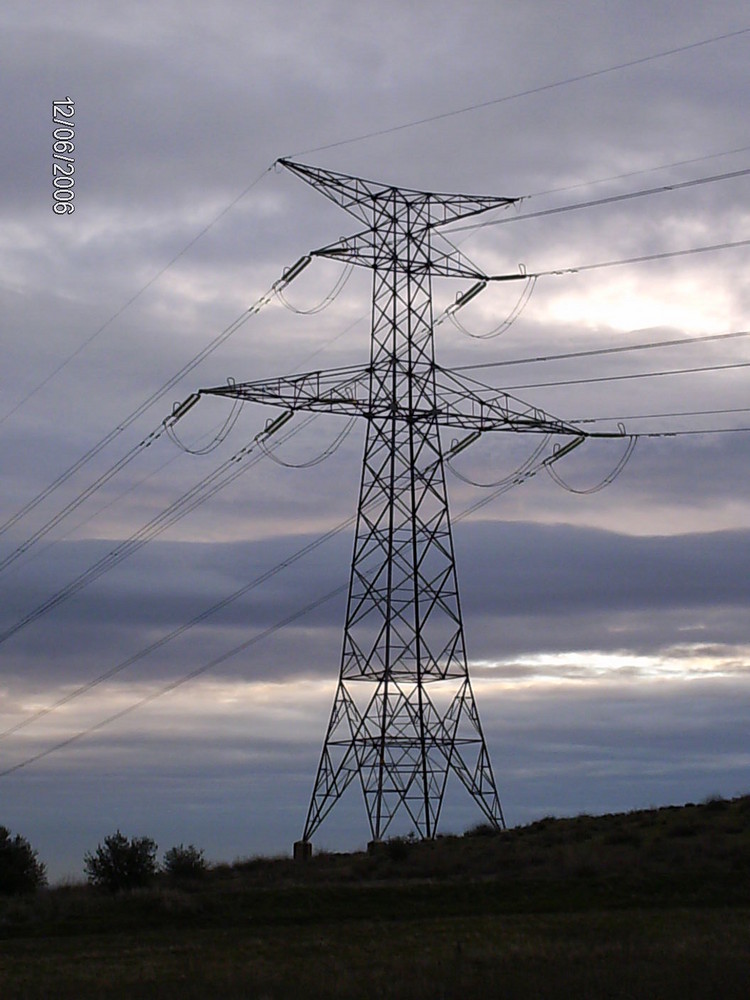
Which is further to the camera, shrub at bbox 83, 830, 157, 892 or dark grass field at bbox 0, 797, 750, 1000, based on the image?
shrub at bbox 83, 830, 157, 892

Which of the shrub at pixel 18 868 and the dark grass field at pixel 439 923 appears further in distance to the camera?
the shrub at pixel 18 868

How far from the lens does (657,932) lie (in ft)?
113

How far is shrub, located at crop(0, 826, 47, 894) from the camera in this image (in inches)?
2173

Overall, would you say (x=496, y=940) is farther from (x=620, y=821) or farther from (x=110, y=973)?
(x=620, y=821)

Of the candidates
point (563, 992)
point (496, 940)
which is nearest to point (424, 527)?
point (496, 940)

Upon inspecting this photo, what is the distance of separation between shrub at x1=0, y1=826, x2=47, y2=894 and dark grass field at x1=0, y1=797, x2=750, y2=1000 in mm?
1677

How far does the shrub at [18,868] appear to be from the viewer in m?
55.2

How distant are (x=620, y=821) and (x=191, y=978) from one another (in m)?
35.7

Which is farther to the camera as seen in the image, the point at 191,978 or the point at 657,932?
the point at 657,932

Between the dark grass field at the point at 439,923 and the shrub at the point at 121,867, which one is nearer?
the dark grass field at the point at 439,923

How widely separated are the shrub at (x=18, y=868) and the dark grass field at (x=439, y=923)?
168 centimetres

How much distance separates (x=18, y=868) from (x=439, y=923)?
2297 cm

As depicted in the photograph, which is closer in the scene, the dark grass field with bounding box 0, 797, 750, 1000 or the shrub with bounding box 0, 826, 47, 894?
the dark grass field with bounding box 0, 797, 750, 1000

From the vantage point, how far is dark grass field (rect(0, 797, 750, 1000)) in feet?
93.6
